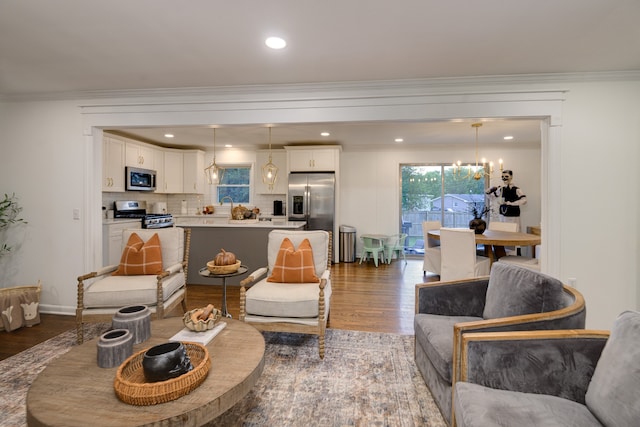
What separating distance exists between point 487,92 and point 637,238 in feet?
6.00

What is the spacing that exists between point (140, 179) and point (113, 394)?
5246 mm

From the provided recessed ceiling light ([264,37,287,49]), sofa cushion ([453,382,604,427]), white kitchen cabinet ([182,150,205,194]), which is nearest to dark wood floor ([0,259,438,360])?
sofa cushion ([453,382,604,427])

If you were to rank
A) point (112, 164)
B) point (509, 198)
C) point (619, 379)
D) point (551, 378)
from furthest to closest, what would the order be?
point (509, 198)
point (112, 164)
point (551, 378)
point (619, 379)

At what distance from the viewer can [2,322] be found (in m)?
2.96

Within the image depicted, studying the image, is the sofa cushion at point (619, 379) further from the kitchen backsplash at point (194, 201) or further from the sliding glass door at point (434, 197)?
the kitchen backsplash at point (194, 201)

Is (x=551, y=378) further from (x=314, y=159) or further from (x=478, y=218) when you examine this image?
(x=314, y=159)

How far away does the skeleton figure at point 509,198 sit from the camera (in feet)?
19.9

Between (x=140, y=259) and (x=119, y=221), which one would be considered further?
(x=119, y=221)

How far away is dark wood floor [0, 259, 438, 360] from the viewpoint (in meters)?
2.95

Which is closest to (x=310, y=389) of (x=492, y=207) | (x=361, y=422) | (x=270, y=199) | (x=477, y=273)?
(x=361, y=422)

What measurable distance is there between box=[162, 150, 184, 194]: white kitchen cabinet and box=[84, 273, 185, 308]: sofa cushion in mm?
4042

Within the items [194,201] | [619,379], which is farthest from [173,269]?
[194,201]

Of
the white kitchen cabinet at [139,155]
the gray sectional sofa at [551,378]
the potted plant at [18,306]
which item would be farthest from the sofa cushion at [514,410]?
the white kitchen cabinet at [139,155]

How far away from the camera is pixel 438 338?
1831mm
